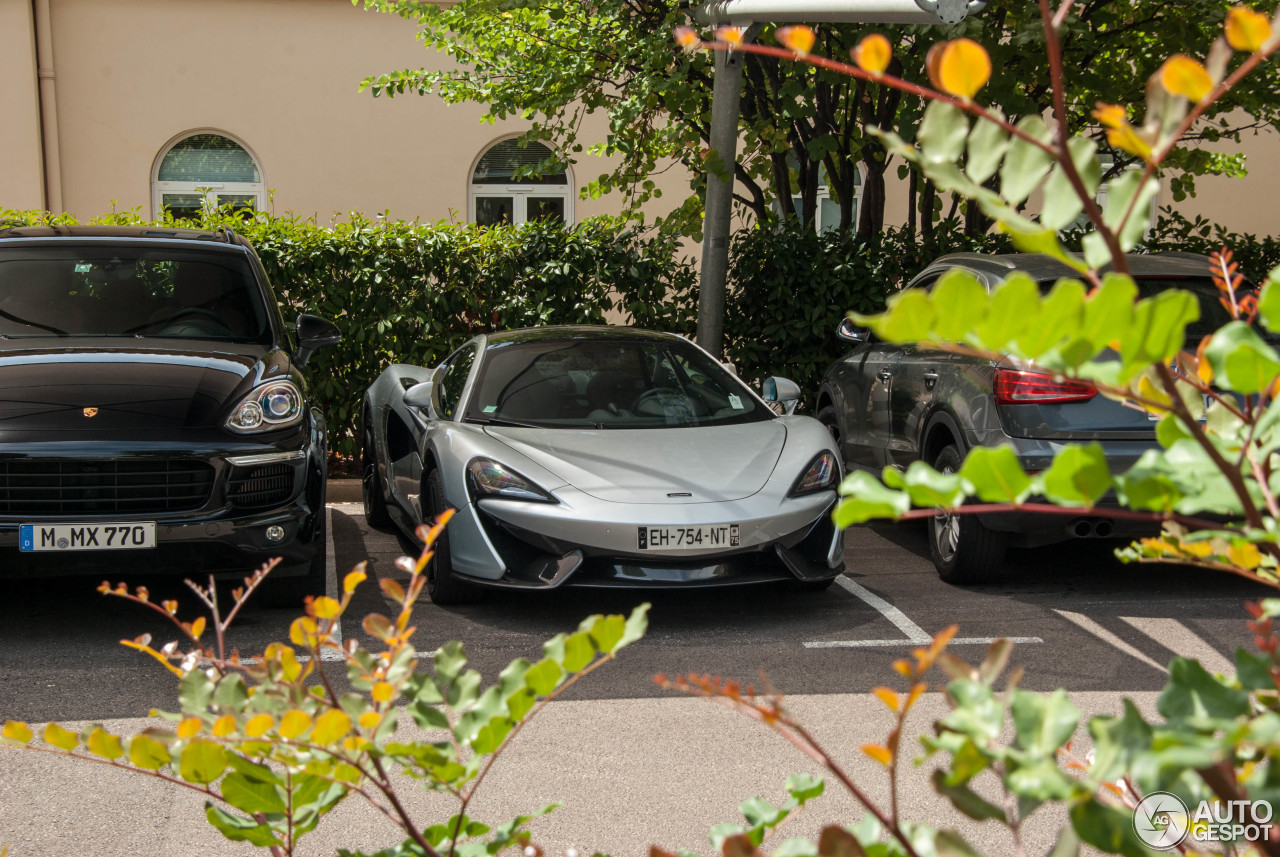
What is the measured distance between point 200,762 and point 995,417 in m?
5.29

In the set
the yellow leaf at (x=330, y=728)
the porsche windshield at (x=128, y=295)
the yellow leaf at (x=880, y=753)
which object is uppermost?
the yellow leaf at (x=880, y=753)

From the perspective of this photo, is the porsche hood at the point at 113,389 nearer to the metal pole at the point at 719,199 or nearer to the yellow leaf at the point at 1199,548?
the metal pole at the point at 719,199

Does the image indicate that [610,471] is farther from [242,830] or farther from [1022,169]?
[1022,169]

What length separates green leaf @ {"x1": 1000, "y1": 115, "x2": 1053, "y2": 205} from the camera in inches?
38.9

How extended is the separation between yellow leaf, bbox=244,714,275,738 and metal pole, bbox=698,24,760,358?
767 centimetres

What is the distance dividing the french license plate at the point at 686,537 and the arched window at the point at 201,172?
11.6m

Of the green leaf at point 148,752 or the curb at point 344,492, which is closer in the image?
the green leaf at point 148,752

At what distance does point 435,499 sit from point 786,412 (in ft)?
6.90

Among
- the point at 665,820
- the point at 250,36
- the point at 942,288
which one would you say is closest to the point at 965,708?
the point at 942,288

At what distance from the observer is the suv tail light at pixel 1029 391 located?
5848mm

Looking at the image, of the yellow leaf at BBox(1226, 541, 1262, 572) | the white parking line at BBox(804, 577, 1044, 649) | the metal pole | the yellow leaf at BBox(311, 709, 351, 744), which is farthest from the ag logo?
the metal pole

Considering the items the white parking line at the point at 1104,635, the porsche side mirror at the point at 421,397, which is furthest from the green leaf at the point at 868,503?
the porsche side mirror at the point at 421,397

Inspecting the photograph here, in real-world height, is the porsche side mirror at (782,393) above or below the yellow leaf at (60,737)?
below

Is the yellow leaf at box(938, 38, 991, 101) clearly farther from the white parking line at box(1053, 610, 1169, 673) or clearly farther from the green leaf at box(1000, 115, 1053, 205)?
the white parking line at box(1053, 610, 1169, 673)
